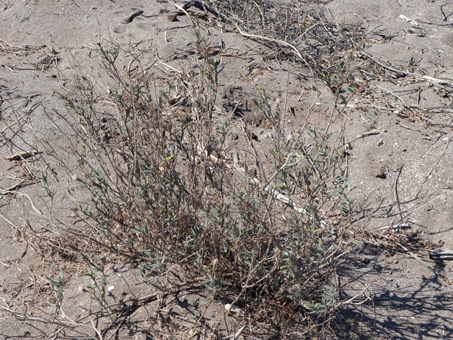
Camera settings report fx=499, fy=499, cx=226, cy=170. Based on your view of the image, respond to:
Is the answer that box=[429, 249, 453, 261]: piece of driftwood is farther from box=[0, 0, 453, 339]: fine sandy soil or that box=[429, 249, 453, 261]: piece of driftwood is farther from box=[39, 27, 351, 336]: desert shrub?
box=[39, 27, 351, 336]: desert shrub

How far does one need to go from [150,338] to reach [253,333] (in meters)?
0.55

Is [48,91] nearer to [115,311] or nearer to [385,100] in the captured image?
[115,311]

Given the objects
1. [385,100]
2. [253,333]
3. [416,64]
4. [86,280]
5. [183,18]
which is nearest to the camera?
[253,333]

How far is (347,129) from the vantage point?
3967 millimetres

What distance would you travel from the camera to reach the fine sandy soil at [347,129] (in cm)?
283

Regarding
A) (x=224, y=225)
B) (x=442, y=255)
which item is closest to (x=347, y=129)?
(x=442, y=255)

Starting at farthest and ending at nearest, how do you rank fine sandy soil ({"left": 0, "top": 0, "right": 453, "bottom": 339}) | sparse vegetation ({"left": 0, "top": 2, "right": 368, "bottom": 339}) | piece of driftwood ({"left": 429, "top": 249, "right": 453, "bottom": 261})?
piece of driftwood ({"left": 429, "top": 249, "right": 453, "bottom": 261}) → fine sandy soil ({"left": 0, "top": 0, "right": 453, "bottom": 339}) → sparse vegetation ({"left": 0, "top": 2, "right": 368, "bottom": 339})

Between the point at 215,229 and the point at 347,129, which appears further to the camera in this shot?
the point at 347,129

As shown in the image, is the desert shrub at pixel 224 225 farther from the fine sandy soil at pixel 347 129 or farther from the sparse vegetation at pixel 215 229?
the fine sandy soil at pixel 347 129

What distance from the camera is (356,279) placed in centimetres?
299

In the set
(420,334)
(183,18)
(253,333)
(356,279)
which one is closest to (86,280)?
(253,333)

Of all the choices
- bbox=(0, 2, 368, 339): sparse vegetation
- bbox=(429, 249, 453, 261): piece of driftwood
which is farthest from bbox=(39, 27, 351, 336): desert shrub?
bbox=(429, 249, 453, 261): piece of driftwood

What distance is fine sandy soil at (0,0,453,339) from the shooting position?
283cm

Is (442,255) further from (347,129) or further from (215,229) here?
(215,229)
